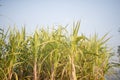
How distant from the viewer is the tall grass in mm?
2689

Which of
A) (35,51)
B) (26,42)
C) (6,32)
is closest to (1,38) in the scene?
(6,32)

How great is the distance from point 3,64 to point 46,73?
615 millimetres

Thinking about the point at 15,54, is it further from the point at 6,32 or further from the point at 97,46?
the point at 97,46

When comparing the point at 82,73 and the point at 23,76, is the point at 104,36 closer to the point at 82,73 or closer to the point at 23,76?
the point at 82,73

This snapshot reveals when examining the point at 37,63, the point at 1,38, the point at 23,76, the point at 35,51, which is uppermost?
the point at 1,38

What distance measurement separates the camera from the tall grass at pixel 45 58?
2689 millimetres

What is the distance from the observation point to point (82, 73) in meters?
2.98

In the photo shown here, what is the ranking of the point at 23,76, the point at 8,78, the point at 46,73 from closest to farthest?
the point at 8,78, the point at 46,73, the point at 23,76

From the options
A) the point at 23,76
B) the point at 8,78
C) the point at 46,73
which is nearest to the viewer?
the point at 8,78

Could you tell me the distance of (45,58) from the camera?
2762 mm

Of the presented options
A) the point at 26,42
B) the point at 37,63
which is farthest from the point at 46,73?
the point at 26,42

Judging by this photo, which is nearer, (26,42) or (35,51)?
(35,51)

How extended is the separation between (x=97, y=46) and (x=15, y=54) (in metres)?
1.21

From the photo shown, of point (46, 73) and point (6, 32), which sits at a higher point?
point (6, 32)
